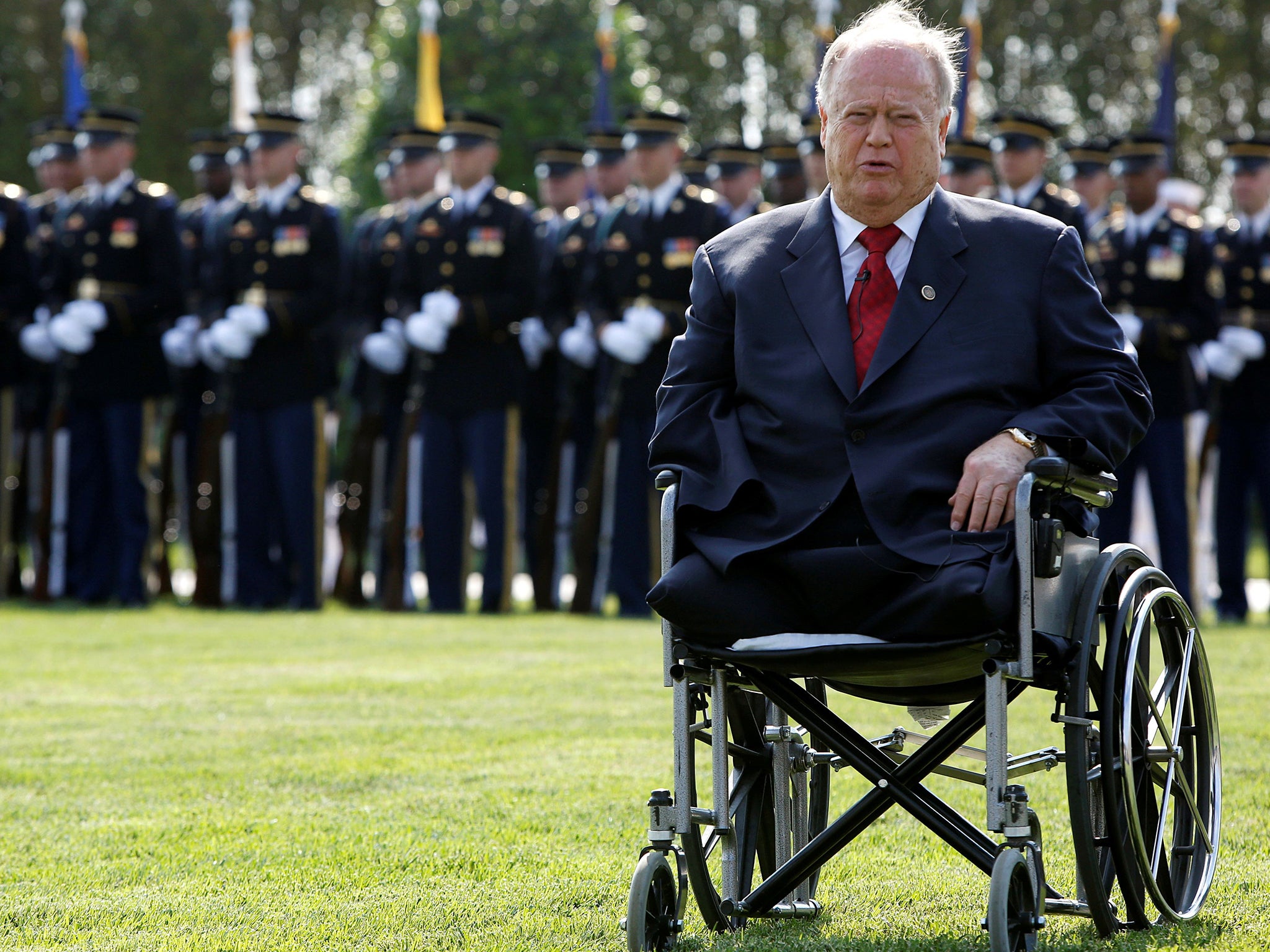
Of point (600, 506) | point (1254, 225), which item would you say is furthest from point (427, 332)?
point (1254, 225)

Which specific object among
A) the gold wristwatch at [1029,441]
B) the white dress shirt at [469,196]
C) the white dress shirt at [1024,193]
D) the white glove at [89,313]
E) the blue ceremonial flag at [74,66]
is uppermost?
the blue ceremonial flag at [74,66]

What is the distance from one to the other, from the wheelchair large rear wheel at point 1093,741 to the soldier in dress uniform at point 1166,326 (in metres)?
6.34

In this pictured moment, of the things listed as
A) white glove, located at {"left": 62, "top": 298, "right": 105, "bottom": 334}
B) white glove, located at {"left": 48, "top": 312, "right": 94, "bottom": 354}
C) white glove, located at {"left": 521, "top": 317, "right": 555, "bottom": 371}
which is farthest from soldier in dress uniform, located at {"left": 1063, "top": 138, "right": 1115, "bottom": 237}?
white glove, located at {"left": 48, "top": 312, "right": 94, "bottom": 354}

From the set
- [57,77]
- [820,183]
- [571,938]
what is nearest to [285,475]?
[820,183]

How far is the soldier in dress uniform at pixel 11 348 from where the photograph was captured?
11125mm

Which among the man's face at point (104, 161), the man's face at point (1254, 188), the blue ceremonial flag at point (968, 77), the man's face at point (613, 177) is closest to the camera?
the man's face at point (1254, 188)

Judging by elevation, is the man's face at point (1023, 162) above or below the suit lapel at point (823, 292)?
above

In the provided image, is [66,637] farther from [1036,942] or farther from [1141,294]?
[1036,942]

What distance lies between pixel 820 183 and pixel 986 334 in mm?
6644

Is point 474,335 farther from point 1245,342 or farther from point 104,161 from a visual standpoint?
point 1245,342

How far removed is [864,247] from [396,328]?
735cm

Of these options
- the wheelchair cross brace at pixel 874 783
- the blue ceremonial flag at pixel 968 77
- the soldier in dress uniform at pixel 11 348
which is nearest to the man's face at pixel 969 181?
the blue ceremonial flag at pixel 968 77

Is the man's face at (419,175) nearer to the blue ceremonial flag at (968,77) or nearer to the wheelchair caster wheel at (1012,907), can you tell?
the blue ceremonial flag at (968,77)

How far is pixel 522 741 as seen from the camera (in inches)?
222
